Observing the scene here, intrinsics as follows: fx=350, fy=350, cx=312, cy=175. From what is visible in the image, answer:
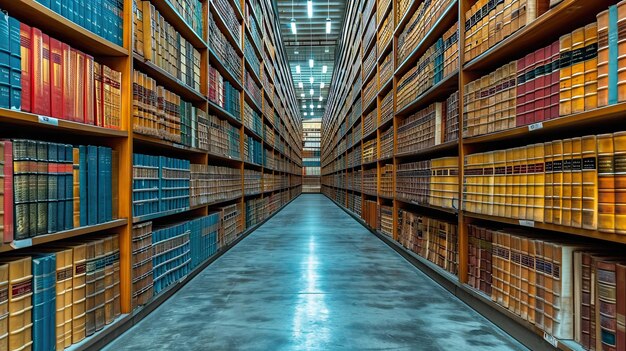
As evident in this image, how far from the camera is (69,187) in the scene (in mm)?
1582

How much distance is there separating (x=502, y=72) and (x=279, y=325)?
2.01 metres

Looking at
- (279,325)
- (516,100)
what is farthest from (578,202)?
(279,325)

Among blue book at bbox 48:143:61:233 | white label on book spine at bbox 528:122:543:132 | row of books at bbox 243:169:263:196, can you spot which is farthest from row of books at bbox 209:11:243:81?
white label on book spine at bbox 528:122:543:132

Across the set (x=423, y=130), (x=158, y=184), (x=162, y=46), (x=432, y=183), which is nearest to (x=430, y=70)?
(x=423, y=130)

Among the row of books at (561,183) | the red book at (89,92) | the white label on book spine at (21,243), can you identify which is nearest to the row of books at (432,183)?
the row of books at (561,183)

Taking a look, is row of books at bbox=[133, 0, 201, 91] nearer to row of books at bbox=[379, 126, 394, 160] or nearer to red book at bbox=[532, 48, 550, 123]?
red book at bbox=[532, 48, 550, 123]

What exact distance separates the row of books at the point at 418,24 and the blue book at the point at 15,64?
110 inches

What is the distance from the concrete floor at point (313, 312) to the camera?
6.23 feet

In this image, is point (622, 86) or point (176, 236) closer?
point (622, 86)

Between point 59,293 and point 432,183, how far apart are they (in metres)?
2.72

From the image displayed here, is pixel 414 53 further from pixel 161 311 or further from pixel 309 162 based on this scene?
pixel 309 162

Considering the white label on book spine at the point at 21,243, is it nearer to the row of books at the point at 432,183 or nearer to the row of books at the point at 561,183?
the row of books at the point at 561,183

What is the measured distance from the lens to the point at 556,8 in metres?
1.62

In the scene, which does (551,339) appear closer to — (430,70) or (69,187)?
(69,187)
